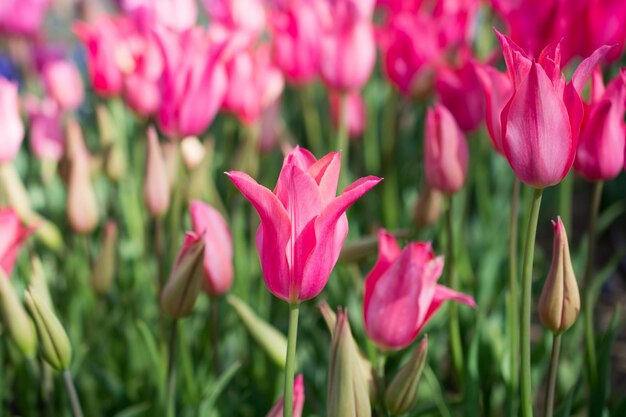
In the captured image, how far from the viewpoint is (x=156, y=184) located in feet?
4.17

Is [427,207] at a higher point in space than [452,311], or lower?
higher

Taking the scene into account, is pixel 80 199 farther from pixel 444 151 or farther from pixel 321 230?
pixel 321 230

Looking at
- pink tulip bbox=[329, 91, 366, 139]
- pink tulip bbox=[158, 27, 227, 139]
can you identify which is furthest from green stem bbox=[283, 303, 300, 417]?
pink tulip bbox=[329, 91, 366, 139]

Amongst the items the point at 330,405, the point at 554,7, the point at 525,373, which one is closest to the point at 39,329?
the point at 330,405

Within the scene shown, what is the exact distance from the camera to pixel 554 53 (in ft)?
2.42

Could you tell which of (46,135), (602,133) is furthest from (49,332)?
(46,135)

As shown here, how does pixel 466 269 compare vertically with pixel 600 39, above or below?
below

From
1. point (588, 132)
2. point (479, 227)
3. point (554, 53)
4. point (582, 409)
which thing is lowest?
point (582, 409)

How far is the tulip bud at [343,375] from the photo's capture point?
0.73m

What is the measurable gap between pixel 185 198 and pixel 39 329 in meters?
0.59

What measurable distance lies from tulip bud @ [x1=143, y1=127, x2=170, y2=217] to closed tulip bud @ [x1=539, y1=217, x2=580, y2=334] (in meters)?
0.67

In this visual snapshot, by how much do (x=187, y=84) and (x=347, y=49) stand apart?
40 centimetres

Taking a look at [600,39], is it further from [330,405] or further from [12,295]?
[12,295]

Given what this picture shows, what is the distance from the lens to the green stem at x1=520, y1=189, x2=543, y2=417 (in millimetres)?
745
